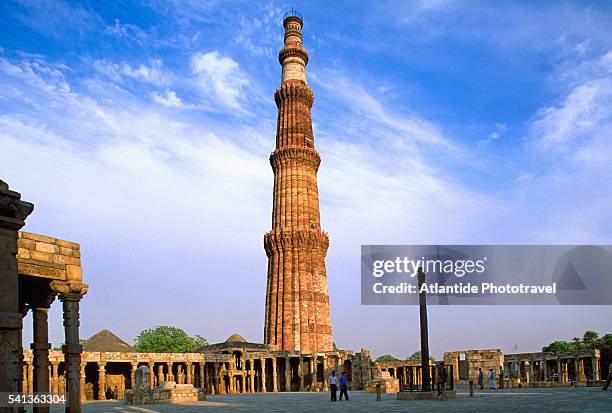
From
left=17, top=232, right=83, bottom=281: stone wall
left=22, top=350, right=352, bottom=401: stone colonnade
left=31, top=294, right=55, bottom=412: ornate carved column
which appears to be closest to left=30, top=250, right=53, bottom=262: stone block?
left=17, top=232, right=83, bottom=281: stone wall

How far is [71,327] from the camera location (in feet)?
39.8

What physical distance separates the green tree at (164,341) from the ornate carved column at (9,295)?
65.6 m

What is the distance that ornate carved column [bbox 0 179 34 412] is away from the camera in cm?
715

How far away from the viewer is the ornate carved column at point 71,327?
11.8 meters

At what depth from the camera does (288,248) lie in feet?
165

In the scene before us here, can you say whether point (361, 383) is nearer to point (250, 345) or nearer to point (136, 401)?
point (250, 345)

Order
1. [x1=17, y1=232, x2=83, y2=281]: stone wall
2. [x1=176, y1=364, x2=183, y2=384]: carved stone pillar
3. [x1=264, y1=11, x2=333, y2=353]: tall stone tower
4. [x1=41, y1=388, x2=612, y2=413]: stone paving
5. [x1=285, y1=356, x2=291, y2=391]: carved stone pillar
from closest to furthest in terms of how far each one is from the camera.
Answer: [x1=17, y1=232, x2=83, y2=281]: stone wall
[x1=41, y1=388, x2=612, y2=413]: stone paving
[x1=176, y1=364, x2=183, y2=384]: carved stone pillar
[x1=285, y1=356, x2=291, y2=391]: carved stone pillar
[x1=264, y1=11, x2=333, y2=353]: tall stone tower

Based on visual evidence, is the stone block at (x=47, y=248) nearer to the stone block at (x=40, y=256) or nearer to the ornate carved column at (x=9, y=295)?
the stone block at (x=40, y=256)

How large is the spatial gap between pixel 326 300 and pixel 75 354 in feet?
Answer: 131

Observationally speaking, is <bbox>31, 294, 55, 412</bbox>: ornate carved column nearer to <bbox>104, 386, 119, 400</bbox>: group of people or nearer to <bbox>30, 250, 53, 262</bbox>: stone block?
<bbox>30, 250, 53, 262</bbox>: stone block

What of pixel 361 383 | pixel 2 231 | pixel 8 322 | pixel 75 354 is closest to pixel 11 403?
pixel 8 322

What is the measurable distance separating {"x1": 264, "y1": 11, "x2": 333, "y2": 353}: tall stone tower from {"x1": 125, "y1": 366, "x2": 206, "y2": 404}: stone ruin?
880 inches

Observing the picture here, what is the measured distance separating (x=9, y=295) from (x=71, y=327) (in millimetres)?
5081

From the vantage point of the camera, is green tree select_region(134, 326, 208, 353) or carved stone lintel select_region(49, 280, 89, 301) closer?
carved stone lintel select_region(49, 280, 89, 301)
